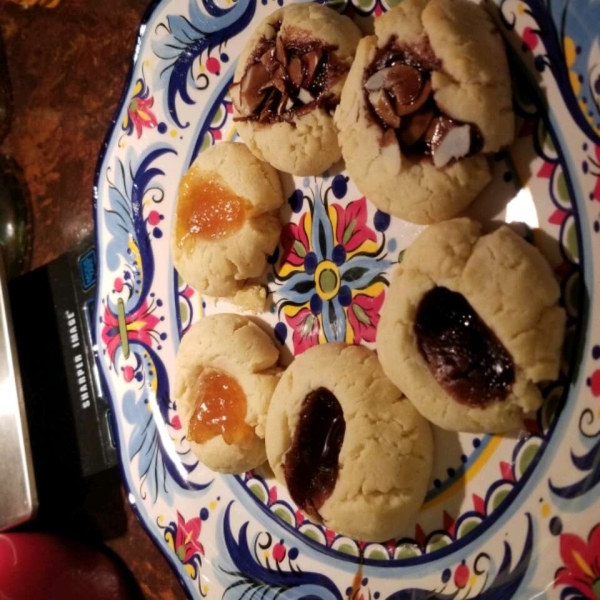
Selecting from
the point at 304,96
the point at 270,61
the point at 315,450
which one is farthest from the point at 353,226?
the point at 315,450

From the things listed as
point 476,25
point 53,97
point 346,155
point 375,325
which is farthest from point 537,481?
point 53,97

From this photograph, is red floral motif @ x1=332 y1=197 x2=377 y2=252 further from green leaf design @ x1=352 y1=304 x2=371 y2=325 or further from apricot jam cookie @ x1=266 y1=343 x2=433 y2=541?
apricot jam cookie @ x1=266 y1=343 x2=433 y2=541

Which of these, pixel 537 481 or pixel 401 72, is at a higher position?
pixel 401 72

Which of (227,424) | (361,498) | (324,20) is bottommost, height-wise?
(361,498)

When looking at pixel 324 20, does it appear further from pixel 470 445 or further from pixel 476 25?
pixel 470 445

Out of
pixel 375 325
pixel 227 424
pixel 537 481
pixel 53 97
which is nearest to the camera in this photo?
pixel 537 481

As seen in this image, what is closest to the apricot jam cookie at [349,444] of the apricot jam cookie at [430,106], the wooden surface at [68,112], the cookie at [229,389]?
the cookie at [229,389]

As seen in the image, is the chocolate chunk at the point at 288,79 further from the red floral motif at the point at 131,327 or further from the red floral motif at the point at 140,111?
the red floral motif at the point at 131,327

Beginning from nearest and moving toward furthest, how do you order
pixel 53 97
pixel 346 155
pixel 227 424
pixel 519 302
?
1. pixel 519 302
2. pixel 346 155
3. pixel 227 424
4. pixel 53 97

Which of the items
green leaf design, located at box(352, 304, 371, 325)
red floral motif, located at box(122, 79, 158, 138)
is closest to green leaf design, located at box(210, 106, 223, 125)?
red floral motif, located at box(122, 79, 158, 138)
